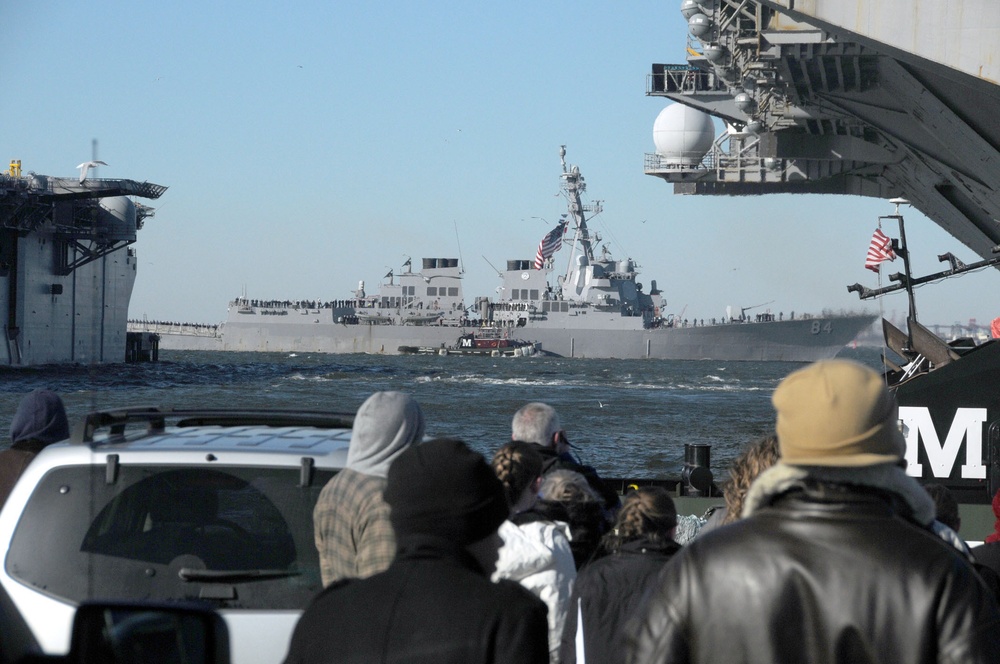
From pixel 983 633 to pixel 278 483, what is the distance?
1901mm

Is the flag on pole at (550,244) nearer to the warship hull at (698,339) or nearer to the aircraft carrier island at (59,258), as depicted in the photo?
the warship hull at (698,339)

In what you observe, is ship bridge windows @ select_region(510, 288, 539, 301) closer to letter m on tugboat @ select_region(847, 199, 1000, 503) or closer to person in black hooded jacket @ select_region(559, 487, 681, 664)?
letter m on tugboat @ select_region(847, 199, 1000, 503)

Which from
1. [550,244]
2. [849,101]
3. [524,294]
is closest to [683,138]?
[849,101]

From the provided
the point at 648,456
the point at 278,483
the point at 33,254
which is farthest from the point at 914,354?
the point at 33,254

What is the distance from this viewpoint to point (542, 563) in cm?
329

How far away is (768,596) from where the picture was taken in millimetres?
1833

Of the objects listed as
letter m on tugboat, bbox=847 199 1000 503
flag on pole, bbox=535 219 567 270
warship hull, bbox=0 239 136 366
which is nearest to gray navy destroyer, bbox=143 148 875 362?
flag on pole, bbox=535 219 567 270

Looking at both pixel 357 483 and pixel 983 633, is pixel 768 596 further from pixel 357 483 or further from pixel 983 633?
pixel 357 483

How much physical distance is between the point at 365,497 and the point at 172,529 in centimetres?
63

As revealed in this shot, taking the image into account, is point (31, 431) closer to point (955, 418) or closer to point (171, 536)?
point (171, 536)

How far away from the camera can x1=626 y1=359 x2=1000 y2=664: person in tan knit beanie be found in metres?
1.76

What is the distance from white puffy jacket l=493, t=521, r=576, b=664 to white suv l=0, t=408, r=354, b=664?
577 mm

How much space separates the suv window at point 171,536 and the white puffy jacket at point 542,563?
0.59 m

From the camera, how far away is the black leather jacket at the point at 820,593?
174cm
